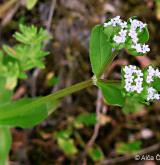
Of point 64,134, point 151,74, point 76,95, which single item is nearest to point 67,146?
point 64,134

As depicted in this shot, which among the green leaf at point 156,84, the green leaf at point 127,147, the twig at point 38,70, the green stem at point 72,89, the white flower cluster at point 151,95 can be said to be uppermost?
the twig at point 38,70

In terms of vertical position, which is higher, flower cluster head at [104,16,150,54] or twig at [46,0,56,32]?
twig at [46,0,56,32]

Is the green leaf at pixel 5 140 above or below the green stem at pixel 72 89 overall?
below

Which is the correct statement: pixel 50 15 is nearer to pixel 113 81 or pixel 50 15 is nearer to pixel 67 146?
pixel 67 146

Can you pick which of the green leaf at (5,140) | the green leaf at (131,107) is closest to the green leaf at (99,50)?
the green leaf at (5,140)

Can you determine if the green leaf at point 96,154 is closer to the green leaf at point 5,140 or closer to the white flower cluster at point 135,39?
the green leaf at point 5,140

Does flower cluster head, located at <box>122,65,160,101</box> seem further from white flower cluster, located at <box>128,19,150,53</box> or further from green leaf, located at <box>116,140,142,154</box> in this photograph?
green leaf, located at <box>116,140,142,154</box>

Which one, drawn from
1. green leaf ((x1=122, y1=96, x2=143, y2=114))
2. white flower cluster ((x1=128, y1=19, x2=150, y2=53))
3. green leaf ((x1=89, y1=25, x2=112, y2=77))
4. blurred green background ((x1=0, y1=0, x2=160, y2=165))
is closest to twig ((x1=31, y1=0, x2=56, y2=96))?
blurred green background ((x1=0, y1=0, x2=160, y2=165))
